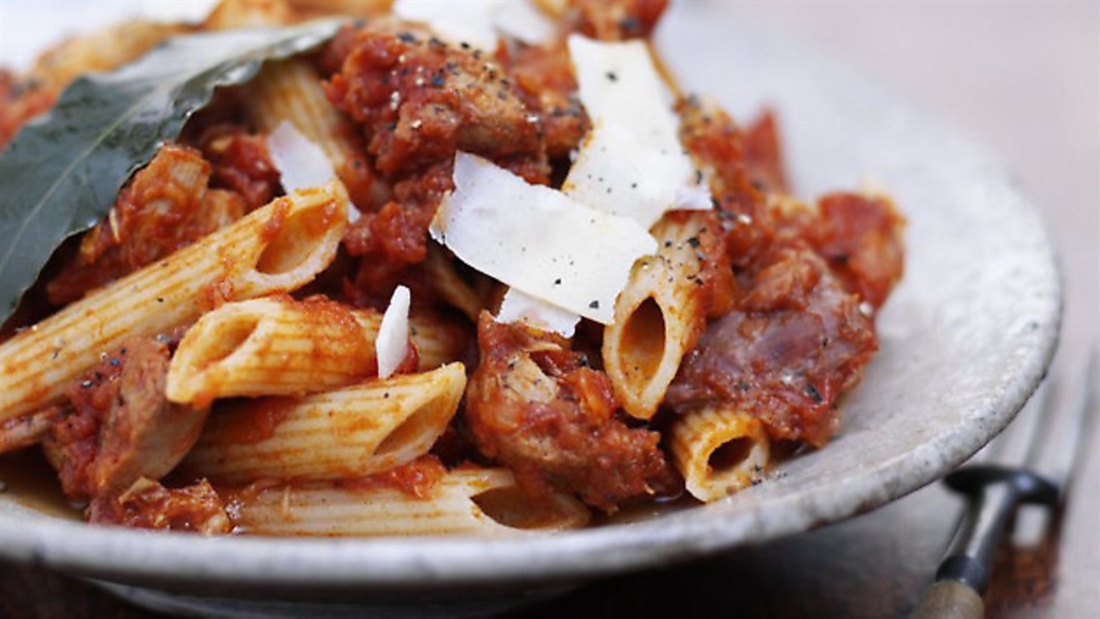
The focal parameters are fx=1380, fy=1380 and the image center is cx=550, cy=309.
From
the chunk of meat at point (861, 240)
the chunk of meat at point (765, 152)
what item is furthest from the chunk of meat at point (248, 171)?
the chunk of meat at point (765, 152)

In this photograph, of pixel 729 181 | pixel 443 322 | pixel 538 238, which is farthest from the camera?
pixel 729 181

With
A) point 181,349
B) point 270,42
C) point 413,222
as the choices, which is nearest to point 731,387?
point 413,222

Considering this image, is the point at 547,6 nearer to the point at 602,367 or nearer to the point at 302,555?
the point at 602,367

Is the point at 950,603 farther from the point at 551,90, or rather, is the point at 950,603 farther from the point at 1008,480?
the point at 551,90

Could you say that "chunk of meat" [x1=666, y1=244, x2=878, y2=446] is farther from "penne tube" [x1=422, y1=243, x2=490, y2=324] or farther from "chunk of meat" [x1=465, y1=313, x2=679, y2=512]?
"penne tube" [x1=422, y1=243, x2=490, y2=324]

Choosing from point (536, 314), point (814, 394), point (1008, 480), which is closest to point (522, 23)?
point (536, 314)
